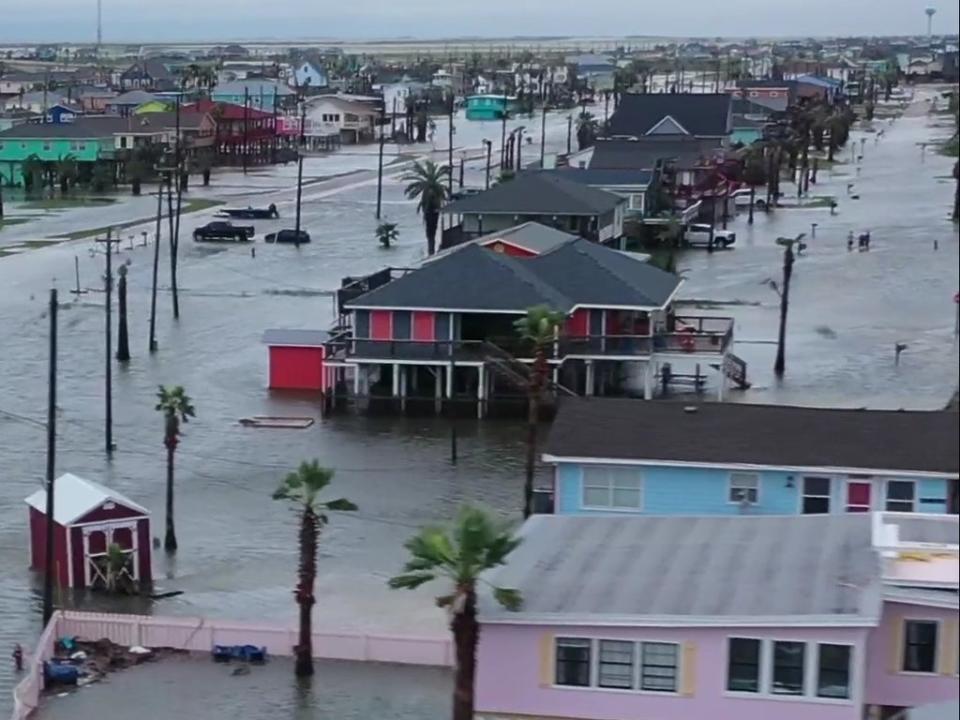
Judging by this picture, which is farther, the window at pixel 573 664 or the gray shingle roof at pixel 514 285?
the gray shingle roof at pixel 514 285

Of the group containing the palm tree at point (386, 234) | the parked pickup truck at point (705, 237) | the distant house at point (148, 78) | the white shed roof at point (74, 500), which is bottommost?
the palm tree at point (386, 234)

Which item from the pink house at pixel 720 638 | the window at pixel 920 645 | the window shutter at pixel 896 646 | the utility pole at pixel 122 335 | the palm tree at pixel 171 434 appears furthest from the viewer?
the utility pole at pixel 122 335

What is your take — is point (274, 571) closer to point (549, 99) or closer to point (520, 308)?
point (520, 308)

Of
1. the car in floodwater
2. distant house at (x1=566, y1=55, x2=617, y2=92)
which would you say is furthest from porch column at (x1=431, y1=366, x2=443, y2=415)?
distant house at (x1=566, y1=55, x2=617, y2=92)

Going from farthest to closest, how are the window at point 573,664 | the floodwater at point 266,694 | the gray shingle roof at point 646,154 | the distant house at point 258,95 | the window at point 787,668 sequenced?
the distant house at point 258,95
the gray shingle roof at point 646,154
the floodwater at point 266,694
the window at point 573,664
the window at point 787,668

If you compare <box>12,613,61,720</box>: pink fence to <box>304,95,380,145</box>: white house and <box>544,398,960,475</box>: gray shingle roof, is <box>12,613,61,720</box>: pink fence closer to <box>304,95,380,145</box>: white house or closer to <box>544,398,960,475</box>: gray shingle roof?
<box>544,398,960,475</box>: gray shingle roof

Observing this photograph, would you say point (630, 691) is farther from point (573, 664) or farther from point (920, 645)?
point (920, 645)

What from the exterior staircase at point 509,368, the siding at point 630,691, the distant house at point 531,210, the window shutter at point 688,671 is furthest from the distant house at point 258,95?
the window shutter at point 688,671

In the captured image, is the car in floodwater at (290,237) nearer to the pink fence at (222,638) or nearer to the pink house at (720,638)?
the pink fence at (222,638)
